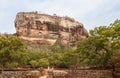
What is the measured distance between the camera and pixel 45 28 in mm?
120562

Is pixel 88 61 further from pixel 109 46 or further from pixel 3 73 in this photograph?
pixel 3 73

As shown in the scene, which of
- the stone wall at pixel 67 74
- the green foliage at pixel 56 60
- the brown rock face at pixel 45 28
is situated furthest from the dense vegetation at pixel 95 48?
the brown rock face at pixel 45 28

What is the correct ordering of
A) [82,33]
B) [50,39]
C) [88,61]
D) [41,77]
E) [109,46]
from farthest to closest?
1. [82,33]
2. [50,39]
3. [88,61]
4. [109,46]
5. [41,77]

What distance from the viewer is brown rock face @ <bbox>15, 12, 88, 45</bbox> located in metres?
118

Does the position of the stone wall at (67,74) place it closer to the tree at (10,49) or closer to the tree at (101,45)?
the tree at (101,45)

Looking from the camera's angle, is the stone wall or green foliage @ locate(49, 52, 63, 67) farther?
green foliage @ locate(49, 52, 63, 67)

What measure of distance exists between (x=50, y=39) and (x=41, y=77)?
9131cm

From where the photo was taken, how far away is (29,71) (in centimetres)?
2714

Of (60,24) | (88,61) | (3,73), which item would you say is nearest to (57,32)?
(60,24)

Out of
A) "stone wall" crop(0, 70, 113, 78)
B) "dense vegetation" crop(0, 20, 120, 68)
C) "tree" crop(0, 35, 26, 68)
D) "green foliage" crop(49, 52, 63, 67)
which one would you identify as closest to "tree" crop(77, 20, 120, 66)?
"dense vegetation" crop(0, 20, 120, 68)

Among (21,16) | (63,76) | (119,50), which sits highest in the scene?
(21,16)

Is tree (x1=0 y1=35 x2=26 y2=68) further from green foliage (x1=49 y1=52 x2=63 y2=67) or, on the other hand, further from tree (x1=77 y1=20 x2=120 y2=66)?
green foliage (x1=49 y1=52 x2=63 y2=67)

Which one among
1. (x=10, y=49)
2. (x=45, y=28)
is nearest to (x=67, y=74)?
(x=10, y=49)

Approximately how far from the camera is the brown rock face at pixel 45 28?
11778 centimetres
